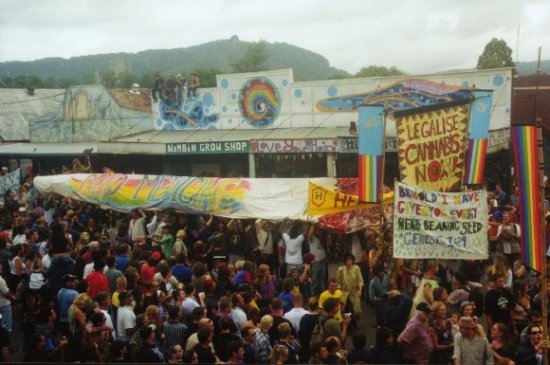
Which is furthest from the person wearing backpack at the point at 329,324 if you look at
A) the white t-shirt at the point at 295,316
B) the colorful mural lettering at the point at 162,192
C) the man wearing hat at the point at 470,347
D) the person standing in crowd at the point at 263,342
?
the colorful mural lettering at the point at 162,192

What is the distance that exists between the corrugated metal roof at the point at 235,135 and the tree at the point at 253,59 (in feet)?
197

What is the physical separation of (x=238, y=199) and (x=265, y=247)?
1397 mm

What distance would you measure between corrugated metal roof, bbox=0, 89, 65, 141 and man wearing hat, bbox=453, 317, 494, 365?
35071 mm

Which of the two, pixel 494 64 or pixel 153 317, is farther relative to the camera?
pixel 494 64

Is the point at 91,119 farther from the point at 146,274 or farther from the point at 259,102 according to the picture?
the point at 146,274

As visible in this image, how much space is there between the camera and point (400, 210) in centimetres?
951

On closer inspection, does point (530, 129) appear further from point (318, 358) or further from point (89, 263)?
point (89, 263)

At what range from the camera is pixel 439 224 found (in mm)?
9492

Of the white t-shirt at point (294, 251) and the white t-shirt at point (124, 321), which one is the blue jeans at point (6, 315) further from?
the white t-shirt at point (294, 251)

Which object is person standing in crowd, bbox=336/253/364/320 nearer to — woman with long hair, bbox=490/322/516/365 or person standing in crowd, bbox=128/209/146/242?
woman with long hair, bbox=490/322/516/365

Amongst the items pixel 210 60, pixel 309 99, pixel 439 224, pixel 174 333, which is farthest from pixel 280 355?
pixel 210 60

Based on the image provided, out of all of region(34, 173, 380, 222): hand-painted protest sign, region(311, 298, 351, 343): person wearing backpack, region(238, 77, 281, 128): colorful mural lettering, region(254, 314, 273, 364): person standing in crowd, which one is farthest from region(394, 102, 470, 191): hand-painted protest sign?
region(238, 77, 281, 128): colorful mural lettering

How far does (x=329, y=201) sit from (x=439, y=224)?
2.85 m

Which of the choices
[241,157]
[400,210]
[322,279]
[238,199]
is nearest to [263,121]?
[241,157]
